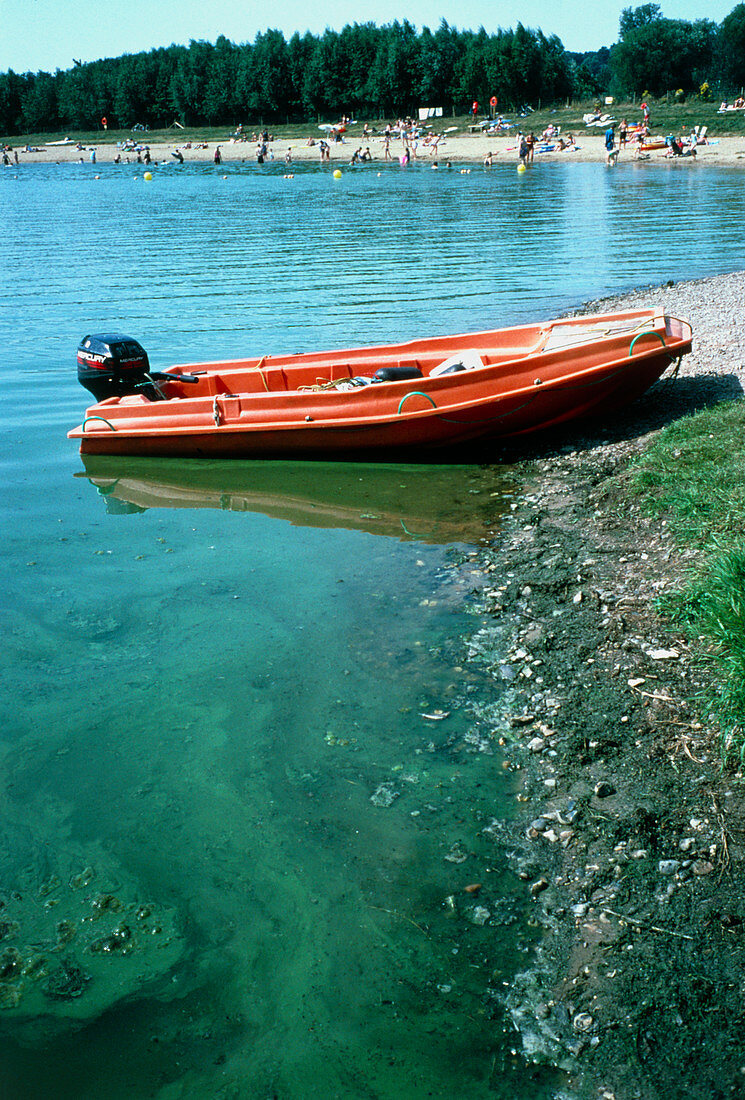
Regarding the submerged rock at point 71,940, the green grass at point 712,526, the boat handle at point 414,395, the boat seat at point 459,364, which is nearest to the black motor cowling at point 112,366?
the boat handle at point 414,395

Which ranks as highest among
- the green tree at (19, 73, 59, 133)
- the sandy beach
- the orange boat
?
the green tree at (19, 73, 59, 133)

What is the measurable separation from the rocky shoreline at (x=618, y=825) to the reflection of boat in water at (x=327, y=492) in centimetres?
123

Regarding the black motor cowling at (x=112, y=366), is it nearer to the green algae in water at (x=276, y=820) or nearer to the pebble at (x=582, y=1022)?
the green algae in water at (x=276, y=820)

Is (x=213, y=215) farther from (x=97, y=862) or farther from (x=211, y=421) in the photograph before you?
(x=97, y=862)

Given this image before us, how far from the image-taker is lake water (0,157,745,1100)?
384 centimetres

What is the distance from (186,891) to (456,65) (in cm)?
11398

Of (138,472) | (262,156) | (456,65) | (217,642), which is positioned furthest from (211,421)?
(456,65)

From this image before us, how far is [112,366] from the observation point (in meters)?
11.3

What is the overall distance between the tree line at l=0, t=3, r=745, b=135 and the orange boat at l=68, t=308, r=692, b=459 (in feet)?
285

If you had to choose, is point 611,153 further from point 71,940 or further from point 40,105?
point 40,105

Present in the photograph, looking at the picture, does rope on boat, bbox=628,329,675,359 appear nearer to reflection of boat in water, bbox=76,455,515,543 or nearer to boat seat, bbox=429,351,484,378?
boat seat, bbox=429,351,484,378

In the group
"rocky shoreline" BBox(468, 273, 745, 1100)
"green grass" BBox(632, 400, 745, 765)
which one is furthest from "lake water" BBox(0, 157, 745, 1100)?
"green grass" BBox(632, 400, 745, 765)

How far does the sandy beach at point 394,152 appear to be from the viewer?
58.9 meters

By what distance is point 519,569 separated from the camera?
7.44 metres
